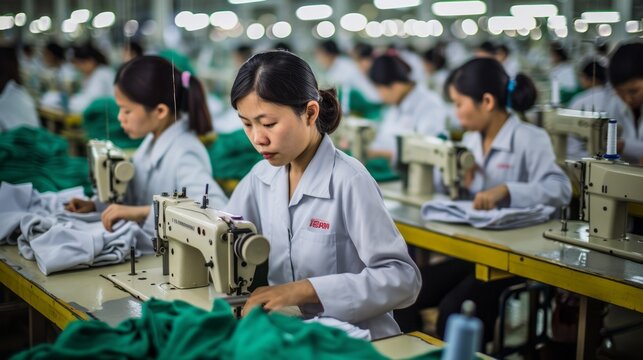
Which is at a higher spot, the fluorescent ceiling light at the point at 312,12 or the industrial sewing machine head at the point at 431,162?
the fluorescent ceiling light at the point at 312,12

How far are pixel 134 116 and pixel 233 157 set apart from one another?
1.56 m

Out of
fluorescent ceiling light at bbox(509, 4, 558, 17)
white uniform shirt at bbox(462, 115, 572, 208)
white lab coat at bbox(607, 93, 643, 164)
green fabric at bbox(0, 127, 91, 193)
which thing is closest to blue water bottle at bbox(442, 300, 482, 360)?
white uniform shirt at bbox(462, 115, 572, 208)

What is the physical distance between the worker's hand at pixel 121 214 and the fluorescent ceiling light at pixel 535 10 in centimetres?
411

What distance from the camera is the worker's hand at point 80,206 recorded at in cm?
327

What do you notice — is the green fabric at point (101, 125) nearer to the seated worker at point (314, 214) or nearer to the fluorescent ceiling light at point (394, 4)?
the seated worker at point (314, 214)

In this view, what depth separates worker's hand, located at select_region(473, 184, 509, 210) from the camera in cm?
351

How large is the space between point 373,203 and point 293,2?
32.9 feet

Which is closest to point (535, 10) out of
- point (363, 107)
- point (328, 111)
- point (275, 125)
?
point (363, 107)

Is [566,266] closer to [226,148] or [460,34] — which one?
[226,148]

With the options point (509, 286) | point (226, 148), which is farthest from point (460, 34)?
point (509, 286)

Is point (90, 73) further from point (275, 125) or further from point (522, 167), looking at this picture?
point (275, 125)

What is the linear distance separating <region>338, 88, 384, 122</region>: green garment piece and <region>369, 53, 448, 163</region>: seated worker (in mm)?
2543

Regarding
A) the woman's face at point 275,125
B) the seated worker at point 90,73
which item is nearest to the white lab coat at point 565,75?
the woman's face at point 275,125

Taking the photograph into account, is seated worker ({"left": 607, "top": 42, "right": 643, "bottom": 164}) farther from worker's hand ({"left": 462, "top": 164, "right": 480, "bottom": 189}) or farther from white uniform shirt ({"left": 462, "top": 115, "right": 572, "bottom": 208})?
worker's hand ({"left": 462, "top": 164, "right": 480, "bottom": 189})
